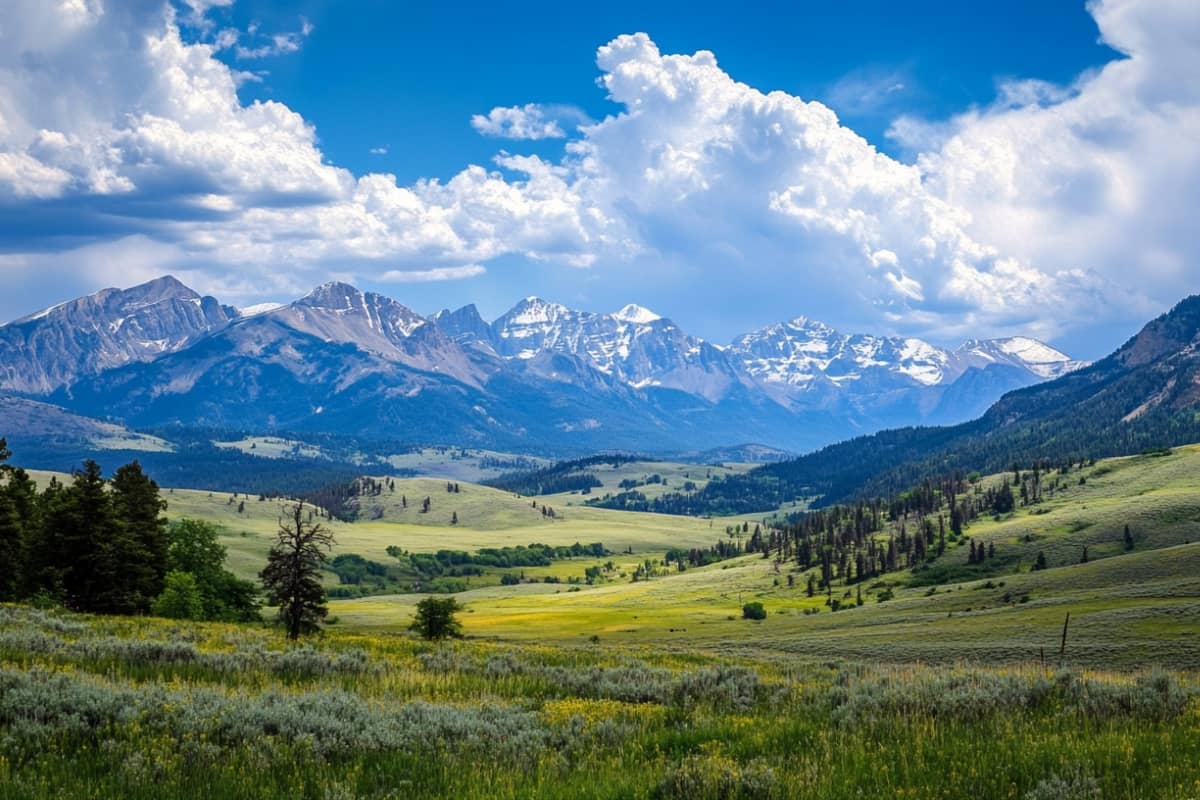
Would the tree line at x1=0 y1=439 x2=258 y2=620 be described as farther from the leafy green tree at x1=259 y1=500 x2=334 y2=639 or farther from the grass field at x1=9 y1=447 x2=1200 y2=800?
the grass field at x1=9 y1=447 x2=1200 y2=800

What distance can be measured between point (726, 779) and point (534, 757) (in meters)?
3.02

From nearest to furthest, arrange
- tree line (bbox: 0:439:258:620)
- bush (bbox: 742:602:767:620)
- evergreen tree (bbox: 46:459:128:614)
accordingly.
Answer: evergreen tree (bbox: 46:459:128:614)
tree line (bbox: 0:439:258:620)
bush (bbox: 742:602:767:620)

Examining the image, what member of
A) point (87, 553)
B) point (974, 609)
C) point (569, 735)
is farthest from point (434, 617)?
point (974, 609)

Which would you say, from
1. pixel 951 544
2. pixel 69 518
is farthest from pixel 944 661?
pixel 951 544

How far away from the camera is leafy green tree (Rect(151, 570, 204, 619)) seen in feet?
208

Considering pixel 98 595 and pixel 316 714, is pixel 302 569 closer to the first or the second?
pixel 98 595

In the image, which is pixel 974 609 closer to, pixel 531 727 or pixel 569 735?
pixel 531 727

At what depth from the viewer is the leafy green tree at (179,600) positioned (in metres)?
63.3

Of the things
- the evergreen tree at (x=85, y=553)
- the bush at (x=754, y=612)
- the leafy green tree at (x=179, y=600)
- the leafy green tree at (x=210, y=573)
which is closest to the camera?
the evergreen tree at (x=85, y=553)

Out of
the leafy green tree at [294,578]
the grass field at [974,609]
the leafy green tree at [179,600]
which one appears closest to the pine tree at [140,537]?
the leafy green tree at [179,600]

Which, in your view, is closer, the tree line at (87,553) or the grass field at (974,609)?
the tree line at (87,553)

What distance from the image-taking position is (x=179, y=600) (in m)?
64.6

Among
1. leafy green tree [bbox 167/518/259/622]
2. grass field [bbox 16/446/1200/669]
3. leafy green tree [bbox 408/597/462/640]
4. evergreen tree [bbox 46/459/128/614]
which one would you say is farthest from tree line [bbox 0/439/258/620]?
grass field [bbox 16/446/1200/669]

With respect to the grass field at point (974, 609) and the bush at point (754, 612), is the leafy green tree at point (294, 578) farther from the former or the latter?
the bush at point (754, 612)
